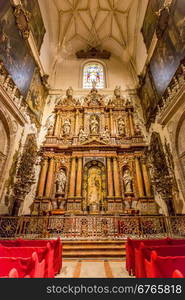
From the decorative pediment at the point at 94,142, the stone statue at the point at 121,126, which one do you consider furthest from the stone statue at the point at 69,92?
the decorative pediment at the point at 94,142

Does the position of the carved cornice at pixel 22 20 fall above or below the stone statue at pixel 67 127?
above

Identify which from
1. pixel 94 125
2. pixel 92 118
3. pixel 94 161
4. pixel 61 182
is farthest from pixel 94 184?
pixel 92 118

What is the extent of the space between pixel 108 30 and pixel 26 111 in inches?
540

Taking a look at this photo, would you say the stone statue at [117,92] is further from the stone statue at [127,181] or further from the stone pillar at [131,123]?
the stone statue at [127,181]

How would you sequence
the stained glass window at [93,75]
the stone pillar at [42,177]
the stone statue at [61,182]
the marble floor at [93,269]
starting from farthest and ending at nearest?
the stained glass window at [93,75]
the stone statue at [61,182]
the stone pillar at [42,177]
the marble floor at [93,269]

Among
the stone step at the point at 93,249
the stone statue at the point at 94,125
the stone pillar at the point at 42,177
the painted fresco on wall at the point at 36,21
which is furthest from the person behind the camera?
the stone statue at the point at 94,125

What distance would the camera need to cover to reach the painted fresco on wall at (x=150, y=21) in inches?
428

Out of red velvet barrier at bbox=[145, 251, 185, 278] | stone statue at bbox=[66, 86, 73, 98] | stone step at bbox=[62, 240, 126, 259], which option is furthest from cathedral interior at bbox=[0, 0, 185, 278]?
red velvet barrier at bbox=[145, 251, 185, 278]

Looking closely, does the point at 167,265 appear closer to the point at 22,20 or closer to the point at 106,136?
the point at 106,136

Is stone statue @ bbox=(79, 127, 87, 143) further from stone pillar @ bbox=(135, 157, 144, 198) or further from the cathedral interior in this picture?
stone pillar @ bbox=(135, 157, 144, 198)

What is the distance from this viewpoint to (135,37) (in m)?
14.6

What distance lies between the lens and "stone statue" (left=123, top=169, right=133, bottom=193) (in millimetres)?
10106

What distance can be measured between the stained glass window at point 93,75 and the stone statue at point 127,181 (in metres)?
9.71

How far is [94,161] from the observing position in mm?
11289
